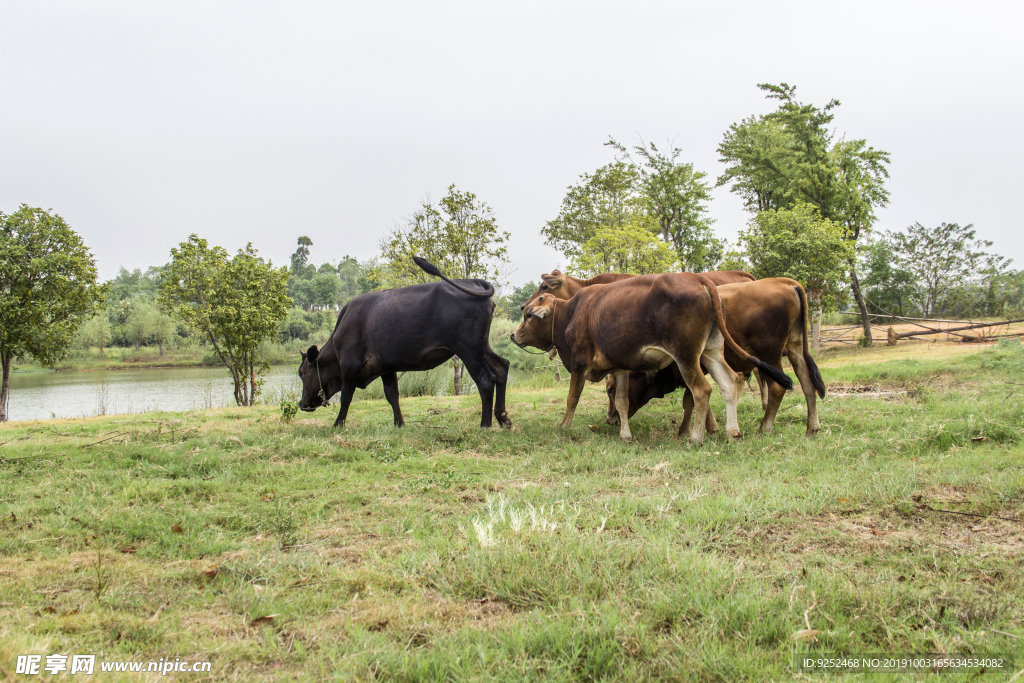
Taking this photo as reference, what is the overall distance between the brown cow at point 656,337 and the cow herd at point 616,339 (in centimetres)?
1

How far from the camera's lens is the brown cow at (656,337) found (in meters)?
6.18

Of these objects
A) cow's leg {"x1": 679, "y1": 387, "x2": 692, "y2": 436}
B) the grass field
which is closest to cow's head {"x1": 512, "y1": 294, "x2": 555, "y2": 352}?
cow's leg {"x1": 679, "y1": 387, "x2": 692, "y2": 436}

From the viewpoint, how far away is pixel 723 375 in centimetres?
645

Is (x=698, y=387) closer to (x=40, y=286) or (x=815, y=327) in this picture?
(x=40, y=286)

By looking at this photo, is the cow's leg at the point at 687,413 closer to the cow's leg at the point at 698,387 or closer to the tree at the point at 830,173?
the cow's leg at the point at 698,387

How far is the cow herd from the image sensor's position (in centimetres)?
629

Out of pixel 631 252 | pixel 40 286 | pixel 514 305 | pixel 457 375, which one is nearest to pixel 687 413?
pixel 457 375

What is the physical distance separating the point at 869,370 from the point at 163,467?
39.4 feet

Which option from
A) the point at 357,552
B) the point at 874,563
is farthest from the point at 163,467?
the point at 874,563

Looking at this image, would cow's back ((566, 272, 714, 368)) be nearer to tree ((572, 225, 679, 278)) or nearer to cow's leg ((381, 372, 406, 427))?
cow's leg ((381, 372, 406, 427))

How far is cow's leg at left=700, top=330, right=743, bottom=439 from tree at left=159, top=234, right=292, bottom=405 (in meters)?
12.4

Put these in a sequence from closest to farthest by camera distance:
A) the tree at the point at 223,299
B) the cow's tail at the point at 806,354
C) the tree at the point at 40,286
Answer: the cow's tail at the point at 806,354
the tree at the point at 40,286
the tree at the point at 223,299

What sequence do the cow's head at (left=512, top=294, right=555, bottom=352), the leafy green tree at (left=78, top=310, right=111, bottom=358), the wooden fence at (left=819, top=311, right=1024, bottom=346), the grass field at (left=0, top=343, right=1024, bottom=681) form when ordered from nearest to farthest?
the grass field at (left=0, top=343, right=1024, bottom=681), the cow's head at (left=512, top=294, right=555, bottom=352), the wooden fence at (left=819, top=311, right=1024, bottom=346), the leafy green tree at (left=78, top=310, right=111, bottom=358)

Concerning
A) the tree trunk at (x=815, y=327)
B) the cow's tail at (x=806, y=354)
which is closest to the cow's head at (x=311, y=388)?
the cow's tail at (x=806, y=354)
